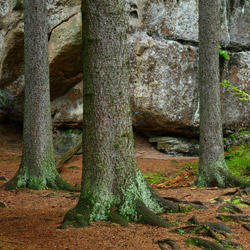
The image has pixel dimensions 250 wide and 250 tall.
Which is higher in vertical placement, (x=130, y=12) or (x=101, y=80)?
(x=130, y=12)

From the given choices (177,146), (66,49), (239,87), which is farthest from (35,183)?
(239,87)

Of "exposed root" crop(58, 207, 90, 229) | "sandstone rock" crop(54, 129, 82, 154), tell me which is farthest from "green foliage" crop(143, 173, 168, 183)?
"exposed root" crop(58, 207, 90, 229)

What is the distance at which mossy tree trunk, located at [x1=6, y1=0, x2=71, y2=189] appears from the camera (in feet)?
24.8

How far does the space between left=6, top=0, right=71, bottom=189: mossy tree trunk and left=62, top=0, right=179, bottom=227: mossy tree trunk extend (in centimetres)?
344

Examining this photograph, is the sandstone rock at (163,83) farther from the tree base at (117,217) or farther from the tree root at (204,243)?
the tree root at (204,243)

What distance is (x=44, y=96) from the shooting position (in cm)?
769

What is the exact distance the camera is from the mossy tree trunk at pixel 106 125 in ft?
14.0

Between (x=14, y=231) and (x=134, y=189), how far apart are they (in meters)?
1.69

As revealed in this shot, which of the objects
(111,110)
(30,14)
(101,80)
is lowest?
(111,110)

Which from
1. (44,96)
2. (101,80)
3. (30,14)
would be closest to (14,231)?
(101,80)

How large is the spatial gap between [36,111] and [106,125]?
3811 millimetres

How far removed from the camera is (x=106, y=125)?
4.30 m

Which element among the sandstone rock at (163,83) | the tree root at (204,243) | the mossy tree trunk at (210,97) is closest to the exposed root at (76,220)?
the tree root at (204,243)

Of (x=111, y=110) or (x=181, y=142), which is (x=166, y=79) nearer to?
(x=181, y=142)
